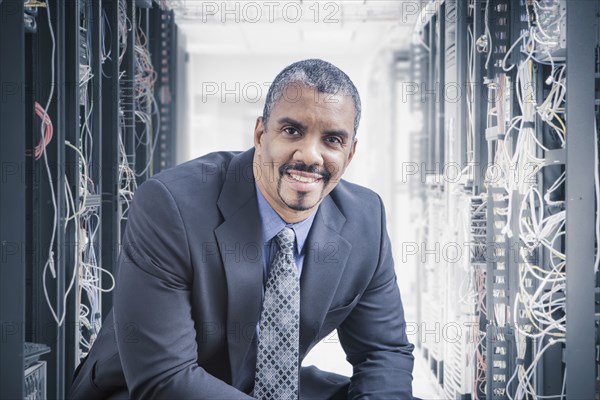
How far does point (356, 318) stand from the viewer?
1.56 metres

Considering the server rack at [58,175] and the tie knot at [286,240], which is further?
the server rack at [58,175]

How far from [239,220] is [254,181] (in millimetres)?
116

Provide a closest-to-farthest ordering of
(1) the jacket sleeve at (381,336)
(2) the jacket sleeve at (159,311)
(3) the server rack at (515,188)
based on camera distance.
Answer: (2) the jacket sleeve at (159,311)
(1) the jacket sleeve at (381,336)
(3) the server rack at (515,188)

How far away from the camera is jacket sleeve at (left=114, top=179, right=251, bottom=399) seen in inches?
48.7

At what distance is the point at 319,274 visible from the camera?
4.71 ft

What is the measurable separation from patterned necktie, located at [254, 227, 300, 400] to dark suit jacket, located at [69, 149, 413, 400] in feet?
0.12

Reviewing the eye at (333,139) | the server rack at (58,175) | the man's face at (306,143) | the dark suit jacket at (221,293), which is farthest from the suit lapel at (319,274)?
the server rack at (58,175)

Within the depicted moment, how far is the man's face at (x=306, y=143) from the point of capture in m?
1.31

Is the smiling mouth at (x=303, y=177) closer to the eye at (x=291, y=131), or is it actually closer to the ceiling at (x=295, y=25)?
the eye at (x=291, y=131)

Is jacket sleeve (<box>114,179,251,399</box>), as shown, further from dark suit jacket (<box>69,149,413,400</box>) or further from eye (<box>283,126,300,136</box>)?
eye (<box>283,126,300,136</box>)

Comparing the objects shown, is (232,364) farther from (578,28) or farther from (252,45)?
(252,45)

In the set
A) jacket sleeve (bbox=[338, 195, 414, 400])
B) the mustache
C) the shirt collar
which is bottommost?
jacket sleeve (bbox=[338, 195, 414, 400])

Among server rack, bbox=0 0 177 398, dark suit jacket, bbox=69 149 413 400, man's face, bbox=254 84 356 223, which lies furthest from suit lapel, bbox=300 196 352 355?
server rack, bbox=0 0 177 398

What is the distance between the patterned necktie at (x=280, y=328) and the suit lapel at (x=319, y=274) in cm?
3
